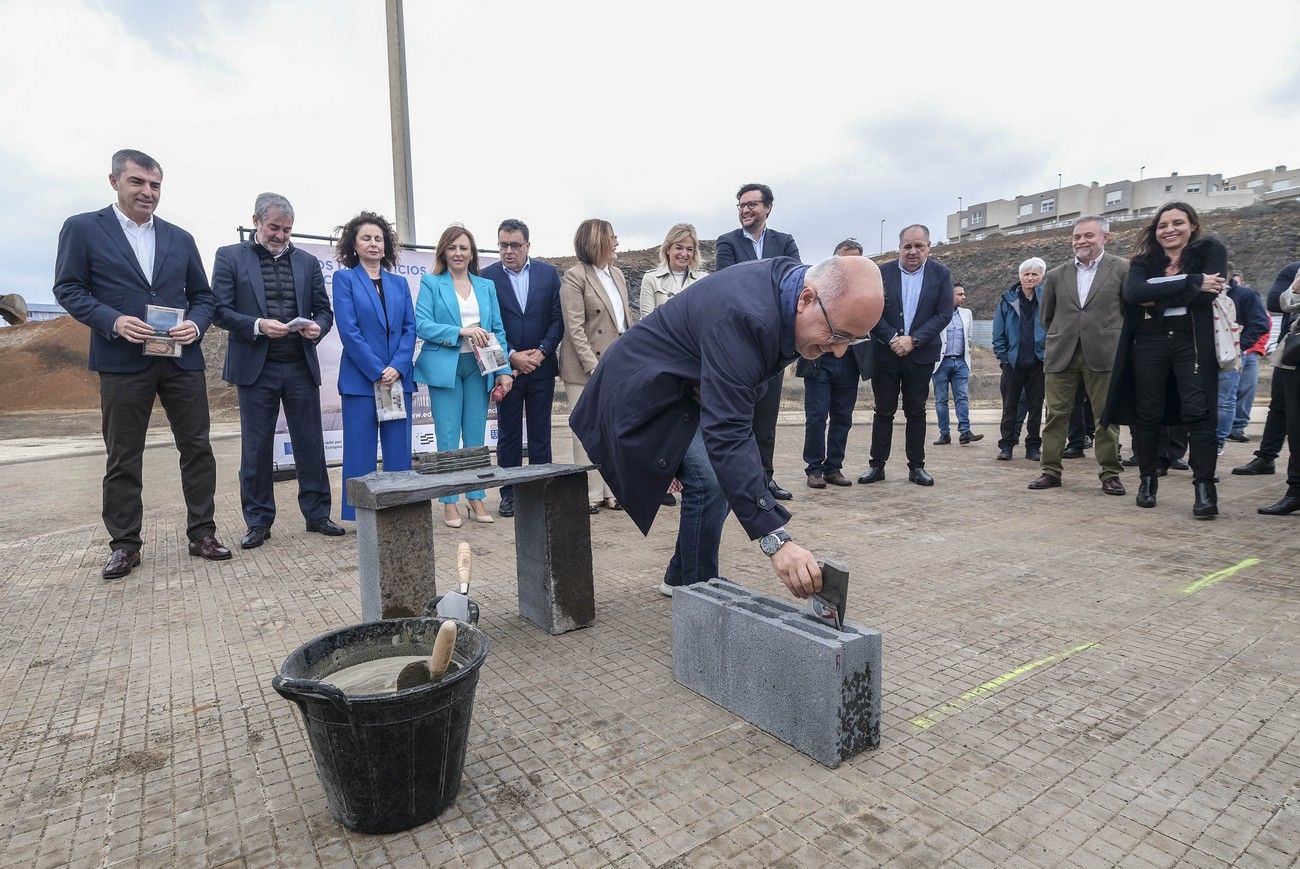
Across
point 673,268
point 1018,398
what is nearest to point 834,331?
point 673,268

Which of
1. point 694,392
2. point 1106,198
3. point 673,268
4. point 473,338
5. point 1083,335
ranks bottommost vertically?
point 694,392

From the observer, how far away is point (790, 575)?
225 cm

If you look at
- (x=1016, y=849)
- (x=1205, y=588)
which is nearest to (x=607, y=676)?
(x=1016, y=849)

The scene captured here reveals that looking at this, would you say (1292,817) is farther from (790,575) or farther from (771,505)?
(771,505)

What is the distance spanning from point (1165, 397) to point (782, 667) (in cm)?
461

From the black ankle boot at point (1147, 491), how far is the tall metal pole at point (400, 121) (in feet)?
23.2

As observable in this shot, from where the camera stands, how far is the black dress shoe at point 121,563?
420cm

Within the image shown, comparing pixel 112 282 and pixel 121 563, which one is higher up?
pixel 112 282

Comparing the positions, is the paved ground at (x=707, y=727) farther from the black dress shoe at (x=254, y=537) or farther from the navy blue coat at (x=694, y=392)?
the navy blue coat at (x=694, y=392)

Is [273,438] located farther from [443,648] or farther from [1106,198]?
[1106,198]

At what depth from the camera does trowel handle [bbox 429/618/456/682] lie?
1829mm

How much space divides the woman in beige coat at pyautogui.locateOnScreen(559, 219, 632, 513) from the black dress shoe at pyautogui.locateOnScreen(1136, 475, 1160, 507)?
395 centimetres

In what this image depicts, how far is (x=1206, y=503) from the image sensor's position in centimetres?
506

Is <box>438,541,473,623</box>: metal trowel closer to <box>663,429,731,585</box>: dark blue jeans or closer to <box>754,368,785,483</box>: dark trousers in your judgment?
<box>663,429,731,585</box>: dark blue jeans
